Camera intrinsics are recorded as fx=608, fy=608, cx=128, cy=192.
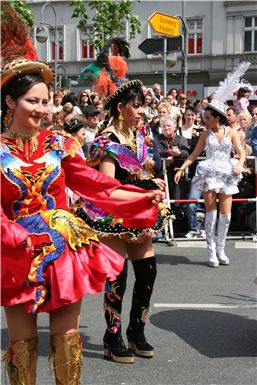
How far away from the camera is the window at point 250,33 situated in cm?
3525

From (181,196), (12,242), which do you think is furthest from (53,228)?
(181,196)

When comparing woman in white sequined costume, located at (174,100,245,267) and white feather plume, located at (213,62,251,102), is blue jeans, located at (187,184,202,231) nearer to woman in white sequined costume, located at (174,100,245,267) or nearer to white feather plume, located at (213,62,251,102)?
woman in white sequined costume, located at (174,100,245,267)

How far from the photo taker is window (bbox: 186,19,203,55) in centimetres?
3666

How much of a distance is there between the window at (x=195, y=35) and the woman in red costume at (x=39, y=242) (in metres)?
35.1

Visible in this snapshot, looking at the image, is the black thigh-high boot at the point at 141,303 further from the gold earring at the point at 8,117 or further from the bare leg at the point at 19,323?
the gold earring at the point at 8,117

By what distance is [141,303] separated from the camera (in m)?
4.24

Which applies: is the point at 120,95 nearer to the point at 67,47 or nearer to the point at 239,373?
the point at 239,373

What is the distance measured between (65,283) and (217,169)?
14.9 feet

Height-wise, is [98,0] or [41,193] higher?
[98,0]

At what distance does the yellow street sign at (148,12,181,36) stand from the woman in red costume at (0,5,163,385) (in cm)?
748

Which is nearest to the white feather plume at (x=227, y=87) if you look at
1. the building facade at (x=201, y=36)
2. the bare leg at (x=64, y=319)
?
the bare leg at (x=64, y=319)

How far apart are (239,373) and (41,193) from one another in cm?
183

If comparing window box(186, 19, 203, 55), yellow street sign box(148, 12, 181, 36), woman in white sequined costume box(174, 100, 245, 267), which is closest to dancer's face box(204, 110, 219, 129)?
woman in white sequined costume box(174, 100, 245, 267)

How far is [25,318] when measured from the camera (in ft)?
Result: 9.41
